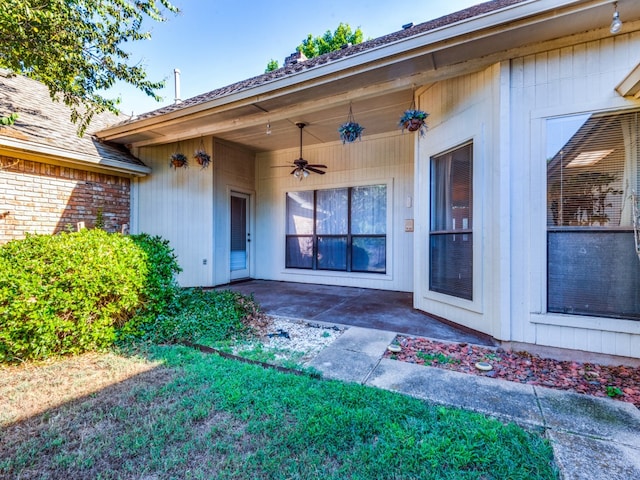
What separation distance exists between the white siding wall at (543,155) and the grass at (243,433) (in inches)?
64.2

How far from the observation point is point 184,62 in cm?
804

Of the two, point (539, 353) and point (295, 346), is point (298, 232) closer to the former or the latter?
point (295, 346)

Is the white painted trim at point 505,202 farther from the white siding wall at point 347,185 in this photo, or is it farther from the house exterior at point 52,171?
the house exterior at point 52,171

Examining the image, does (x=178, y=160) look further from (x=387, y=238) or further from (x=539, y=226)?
(x=539, y=226)

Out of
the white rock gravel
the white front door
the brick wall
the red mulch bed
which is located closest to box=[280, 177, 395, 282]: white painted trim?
the white front door

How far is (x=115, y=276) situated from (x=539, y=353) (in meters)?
4.52

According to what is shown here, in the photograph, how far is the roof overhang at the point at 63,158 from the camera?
4816 mm

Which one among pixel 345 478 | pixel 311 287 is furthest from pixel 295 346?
pixel 311 287

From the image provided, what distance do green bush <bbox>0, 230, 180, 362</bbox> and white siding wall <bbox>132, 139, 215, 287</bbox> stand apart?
293 cm

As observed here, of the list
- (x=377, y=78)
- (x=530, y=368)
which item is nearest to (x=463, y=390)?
(x=530, y=368)

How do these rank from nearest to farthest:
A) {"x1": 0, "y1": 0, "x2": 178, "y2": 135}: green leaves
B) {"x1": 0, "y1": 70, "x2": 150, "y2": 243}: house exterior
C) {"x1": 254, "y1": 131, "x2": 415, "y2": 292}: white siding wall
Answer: {"x1": 0, "y1": 0, "x2": 178, "y2": 135}: green leaves, {"x1": 0, "y1": 70, "x2": 150, "y2": 243}: house exterior, {"x1": 254, "y1": 131, "x2": 415, "y2": 292}: white siding wall

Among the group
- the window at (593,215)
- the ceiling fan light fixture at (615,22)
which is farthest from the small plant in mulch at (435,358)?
the ceiling fan light fixture at (615,22)

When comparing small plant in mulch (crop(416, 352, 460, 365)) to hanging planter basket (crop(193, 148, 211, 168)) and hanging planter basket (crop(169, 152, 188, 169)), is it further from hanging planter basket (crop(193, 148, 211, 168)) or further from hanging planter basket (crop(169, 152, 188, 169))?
hanging planter basket (crop(169, 152, 188, 169))

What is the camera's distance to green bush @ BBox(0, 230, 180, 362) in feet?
8.57
